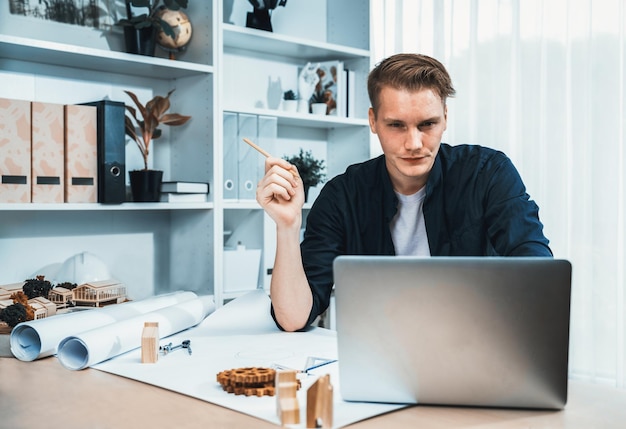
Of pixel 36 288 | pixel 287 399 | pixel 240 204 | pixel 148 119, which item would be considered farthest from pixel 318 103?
pixel 287 399

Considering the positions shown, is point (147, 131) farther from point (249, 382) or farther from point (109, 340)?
point (249, 382)

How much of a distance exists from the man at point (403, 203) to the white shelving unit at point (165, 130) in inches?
32.9

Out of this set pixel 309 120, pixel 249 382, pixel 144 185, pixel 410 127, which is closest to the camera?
pixel 249 382

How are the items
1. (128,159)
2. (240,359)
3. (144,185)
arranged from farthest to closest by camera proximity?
(128,159) → (144,185) → (240,359)

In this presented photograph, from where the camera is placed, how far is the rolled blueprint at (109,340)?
4.44 ft

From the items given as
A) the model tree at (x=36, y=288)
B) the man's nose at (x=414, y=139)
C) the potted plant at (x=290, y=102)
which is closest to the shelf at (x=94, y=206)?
the model tree at (x=36, y=288)

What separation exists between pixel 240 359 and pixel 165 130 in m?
1.64

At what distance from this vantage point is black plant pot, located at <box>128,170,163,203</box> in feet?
8.22

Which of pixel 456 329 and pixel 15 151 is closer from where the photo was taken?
pixel 456 329

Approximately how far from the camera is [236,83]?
311cm

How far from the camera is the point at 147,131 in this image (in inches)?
102

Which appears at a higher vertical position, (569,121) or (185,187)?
(569,121)

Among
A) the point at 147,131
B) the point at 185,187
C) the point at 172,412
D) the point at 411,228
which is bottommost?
the point at 172,412

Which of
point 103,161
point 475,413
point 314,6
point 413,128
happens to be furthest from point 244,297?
point 314,6
